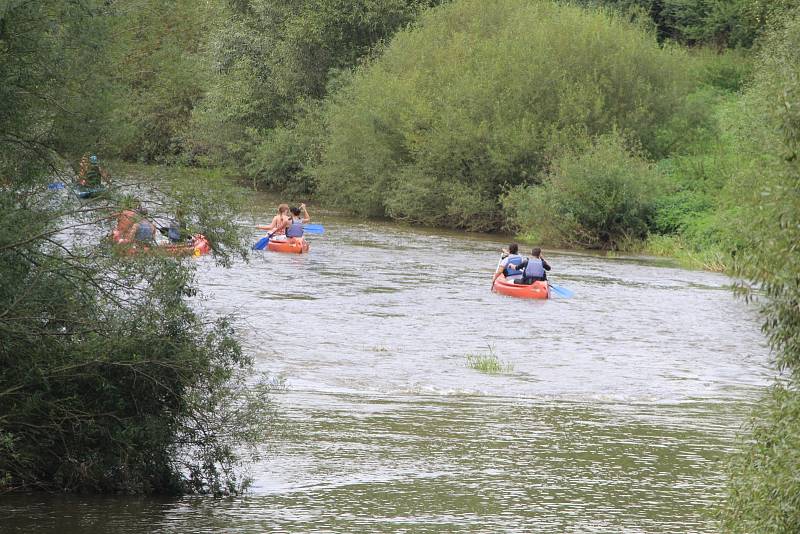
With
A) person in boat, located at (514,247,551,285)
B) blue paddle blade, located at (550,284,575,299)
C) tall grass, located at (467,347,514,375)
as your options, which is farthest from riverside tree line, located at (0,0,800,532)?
tall grass, located at (467,347,514,375)

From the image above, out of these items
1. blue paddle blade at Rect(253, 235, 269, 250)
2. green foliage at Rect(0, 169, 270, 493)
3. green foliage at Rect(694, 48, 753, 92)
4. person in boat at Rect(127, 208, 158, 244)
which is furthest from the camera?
green foliage at Rect(694, 48, 753, 92)

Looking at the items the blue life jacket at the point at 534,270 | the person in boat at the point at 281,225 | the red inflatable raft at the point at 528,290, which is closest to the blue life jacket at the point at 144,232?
the red inflatable raft at the point at 528,290

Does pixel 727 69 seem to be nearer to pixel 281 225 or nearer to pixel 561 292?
pixel 281 225

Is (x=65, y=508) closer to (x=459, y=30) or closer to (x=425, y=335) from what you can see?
(x=425, y=335)

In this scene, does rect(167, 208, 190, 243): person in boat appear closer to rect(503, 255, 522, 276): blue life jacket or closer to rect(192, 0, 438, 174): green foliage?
rect(503, 255, 522, 276): blue life jacket

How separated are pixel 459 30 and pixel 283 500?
1351 inches

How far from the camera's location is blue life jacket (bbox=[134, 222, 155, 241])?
9562mm

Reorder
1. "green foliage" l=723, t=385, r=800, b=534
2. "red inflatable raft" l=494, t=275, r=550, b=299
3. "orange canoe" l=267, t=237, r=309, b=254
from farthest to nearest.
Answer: "orange canoe" l=267, t=237, r=309, b=254 → "red inflatable raft" l=494, t=275, r=550, b=299 → "green foliage" l=723, t=385, r=800, b=534

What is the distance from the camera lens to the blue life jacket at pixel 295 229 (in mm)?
27625

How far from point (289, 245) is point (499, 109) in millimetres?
11648

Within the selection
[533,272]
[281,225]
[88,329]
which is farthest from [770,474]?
[281,225]

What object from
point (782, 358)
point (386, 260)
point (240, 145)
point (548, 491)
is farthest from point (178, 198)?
point (240, 145)

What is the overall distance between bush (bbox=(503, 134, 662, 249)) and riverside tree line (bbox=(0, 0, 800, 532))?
0.06 metres

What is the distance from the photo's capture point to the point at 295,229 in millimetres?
27609
